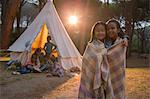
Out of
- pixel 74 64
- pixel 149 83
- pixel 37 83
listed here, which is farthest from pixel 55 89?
pixel 74 64

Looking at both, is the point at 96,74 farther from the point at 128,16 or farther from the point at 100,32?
the point at 128,16

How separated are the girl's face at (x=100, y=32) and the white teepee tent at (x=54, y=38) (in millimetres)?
7212

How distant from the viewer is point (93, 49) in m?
3.40

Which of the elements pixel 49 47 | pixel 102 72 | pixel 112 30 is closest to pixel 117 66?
pixel 102 72

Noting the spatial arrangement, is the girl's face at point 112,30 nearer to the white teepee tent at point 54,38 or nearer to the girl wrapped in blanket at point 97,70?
the girl wrapped in blanket at point 97,70

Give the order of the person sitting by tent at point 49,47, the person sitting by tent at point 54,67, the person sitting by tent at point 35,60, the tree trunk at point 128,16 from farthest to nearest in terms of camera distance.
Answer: the tree trunk at point 128,16, the person sitting by tent at point 49,47, the person sitting by tent at point 35,60, the person sitting by tent at point 54,67

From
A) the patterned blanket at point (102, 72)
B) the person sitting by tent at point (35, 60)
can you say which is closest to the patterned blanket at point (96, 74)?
the patterned blanket at point (102, 72)

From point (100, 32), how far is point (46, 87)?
4463 millimetres

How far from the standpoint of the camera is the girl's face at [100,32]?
3426mm

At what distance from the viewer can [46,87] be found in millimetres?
7672

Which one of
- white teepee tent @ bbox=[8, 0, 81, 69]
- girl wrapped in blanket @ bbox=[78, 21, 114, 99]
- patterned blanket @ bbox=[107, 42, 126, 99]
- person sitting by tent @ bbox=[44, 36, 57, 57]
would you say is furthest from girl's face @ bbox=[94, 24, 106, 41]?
person sitting by tent @ bbox=[44, 36, 57, 57]

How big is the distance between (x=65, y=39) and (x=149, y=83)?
3.96 m

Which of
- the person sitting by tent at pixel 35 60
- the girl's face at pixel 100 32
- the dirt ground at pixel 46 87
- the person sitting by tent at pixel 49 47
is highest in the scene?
the girl's face at pixel 100 32

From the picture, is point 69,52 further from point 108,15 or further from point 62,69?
point 108,15
